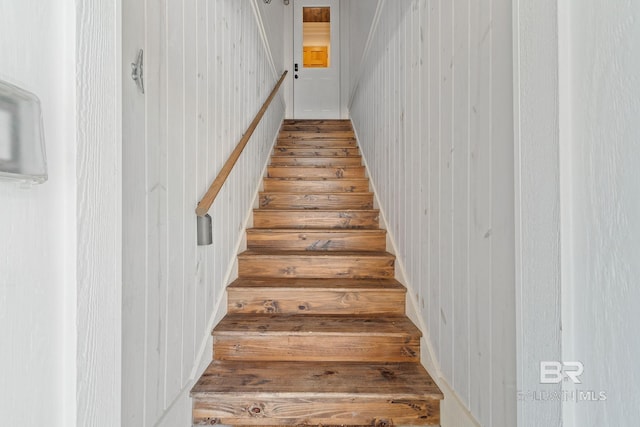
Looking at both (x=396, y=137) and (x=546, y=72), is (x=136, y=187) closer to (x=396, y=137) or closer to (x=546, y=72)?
(x=546, y=72)

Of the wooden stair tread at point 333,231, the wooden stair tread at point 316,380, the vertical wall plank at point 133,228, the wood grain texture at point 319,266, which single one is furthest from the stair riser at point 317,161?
the vertical wall plank at point 133,228

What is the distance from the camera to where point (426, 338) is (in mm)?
1530

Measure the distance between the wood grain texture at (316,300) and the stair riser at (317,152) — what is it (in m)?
1.99

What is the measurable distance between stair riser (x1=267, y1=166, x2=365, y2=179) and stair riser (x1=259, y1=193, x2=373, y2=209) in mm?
422

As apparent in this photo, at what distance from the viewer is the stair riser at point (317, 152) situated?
3566 millimetres

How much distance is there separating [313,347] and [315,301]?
29 centimetres

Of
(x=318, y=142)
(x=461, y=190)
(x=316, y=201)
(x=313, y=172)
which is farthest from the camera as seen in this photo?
(x=318, y=142)

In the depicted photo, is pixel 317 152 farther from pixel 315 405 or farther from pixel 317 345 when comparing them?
pixel 315 405

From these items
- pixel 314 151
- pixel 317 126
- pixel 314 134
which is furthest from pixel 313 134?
pixel 314 151

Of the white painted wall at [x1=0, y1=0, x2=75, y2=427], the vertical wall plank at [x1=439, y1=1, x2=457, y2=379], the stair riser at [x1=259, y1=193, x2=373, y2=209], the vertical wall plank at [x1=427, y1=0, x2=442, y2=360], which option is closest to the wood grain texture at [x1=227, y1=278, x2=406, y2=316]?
the vertical wall plank at [x1=427, y1=0, x2=442, y2=360]

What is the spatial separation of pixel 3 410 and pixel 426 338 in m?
1.45

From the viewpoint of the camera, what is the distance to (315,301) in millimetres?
1841

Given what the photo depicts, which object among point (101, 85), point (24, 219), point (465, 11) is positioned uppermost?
point (465, 11)

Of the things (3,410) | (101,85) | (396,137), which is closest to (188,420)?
(3,410)
